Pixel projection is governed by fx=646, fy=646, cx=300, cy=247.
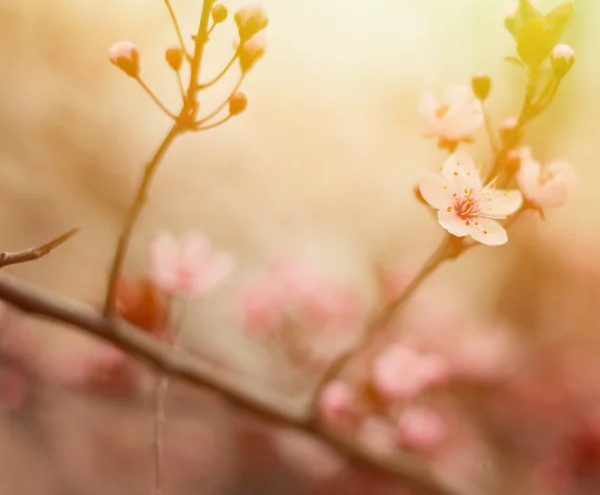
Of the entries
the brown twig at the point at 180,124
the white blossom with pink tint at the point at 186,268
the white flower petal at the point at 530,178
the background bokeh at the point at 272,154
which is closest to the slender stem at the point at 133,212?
the brown twig at the point at 180,124

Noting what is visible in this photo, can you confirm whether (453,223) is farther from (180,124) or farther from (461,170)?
(180,124)

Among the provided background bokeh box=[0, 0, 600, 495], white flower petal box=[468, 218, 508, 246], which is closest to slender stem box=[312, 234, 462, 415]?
white flower petal box=[468, 218, 508, 246]

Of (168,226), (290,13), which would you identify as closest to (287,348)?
(168,226)

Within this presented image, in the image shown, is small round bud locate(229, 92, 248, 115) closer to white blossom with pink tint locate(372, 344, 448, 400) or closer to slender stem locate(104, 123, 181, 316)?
slender stem locate(104, 123, 181, 316)

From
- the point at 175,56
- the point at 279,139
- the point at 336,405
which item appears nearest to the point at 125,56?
the point at 175,56

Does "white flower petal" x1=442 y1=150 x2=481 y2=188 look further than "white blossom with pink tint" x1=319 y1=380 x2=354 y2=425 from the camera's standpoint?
No

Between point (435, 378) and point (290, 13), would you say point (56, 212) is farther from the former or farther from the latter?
point (435, 378)

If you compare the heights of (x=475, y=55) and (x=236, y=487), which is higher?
(x=475, y=55)
